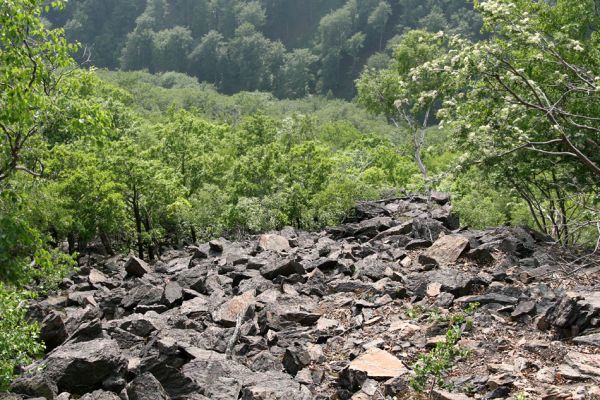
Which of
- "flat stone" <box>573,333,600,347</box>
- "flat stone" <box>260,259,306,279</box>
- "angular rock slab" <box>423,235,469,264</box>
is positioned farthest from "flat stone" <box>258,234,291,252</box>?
"flat stone" <box>573,333,600,347</box>

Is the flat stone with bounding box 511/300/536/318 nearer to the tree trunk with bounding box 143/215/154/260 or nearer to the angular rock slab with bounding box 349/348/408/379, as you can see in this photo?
the angular rock slab with bounding box 349/348/408/379

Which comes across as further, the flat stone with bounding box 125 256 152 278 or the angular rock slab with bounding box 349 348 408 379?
the flat stone with bounding box 125 256 152 278

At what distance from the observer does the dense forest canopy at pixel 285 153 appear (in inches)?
456

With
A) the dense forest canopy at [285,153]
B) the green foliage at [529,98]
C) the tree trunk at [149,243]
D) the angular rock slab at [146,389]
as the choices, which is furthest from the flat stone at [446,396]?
the tree trunk at [149,243]

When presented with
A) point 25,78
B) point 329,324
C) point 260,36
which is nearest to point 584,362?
point 329,324

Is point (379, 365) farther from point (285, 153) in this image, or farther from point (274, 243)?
point (285, 153)

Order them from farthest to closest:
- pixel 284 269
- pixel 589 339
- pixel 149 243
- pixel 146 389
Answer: pixel 149 243 < pixel 284 269 < pixel 589 339 < pixel 146 389

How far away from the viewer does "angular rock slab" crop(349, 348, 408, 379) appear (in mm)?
11188

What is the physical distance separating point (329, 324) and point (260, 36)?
169 meters

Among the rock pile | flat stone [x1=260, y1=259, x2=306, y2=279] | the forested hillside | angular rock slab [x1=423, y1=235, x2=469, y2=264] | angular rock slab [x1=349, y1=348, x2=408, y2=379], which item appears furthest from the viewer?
the forested hillside

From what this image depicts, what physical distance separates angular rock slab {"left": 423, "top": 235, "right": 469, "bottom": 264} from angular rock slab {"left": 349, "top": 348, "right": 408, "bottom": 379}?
6930 millimetres

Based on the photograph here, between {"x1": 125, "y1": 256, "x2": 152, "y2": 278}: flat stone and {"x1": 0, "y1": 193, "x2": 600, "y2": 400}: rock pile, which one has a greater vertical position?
{"x1": 0, "y1": 193, "x2": 600, "y2": 400}: rock pile

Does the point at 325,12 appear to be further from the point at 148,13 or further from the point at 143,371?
the point at 143,371

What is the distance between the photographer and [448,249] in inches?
734
